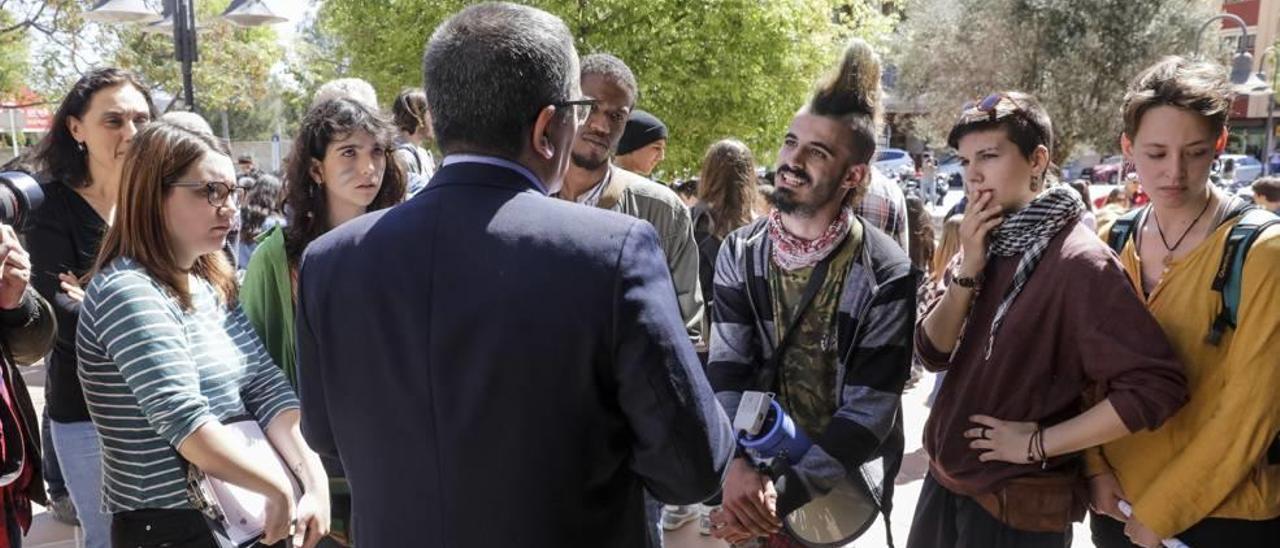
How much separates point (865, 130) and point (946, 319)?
550mm

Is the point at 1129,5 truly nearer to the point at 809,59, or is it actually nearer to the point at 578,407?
the point at 809,59

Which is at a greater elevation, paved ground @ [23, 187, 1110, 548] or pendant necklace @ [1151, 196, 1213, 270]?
pendant necklace @ [1151, 196, 1213, 270]

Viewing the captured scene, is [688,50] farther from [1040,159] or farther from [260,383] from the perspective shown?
[260,383]

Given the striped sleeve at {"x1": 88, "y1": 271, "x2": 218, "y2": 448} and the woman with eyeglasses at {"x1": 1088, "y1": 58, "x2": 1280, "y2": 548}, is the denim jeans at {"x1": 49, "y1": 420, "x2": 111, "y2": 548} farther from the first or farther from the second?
the woman with eyeglasses at {"x1": 1088, "y1": 58, "x2": 1280, "y2": 548}

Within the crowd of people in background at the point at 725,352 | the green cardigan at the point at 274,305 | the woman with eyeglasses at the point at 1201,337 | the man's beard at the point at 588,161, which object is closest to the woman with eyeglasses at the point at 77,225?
the crowd of people in background at the point at 725,352

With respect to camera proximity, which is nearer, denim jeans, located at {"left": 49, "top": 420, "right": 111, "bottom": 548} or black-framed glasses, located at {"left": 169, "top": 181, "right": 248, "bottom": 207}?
black-framed glasses, located at {"left": 169, "top": 181, "right": 248, "bottom": 207}

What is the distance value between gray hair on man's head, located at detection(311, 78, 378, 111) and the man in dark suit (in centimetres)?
164

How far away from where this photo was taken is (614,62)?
3.23m

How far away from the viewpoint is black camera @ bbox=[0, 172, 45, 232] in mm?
2703

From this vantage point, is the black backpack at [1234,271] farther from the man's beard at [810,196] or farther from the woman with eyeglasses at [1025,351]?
the man's beard at [810,196]

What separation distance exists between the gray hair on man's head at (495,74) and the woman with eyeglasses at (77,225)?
191cm

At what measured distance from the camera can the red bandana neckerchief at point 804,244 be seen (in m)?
2.42

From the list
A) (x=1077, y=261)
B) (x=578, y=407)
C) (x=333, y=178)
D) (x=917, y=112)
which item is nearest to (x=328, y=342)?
(x=578, y=407)

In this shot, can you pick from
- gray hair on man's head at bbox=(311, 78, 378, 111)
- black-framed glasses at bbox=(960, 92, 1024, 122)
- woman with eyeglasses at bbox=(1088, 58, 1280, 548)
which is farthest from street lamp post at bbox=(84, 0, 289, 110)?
woman with eyeglasses at bbox=(1088, 58, 1280, 548)
